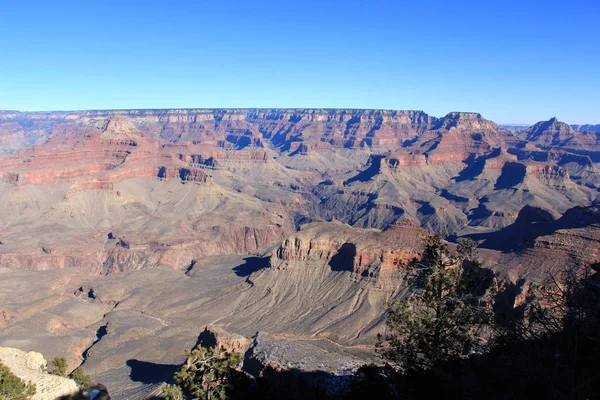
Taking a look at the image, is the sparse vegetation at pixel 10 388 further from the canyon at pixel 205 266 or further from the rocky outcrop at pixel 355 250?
the rocky outcrop at pixel 355 250

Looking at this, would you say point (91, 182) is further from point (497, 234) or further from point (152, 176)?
point (497, 234)

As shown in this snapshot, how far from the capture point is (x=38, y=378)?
98.1ft

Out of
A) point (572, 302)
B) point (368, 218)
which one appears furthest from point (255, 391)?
point (368, 218)

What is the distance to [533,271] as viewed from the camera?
62.8 metres

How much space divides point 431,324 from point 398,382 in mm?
7055

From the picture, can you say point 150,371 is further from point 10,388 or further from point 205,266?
point 205,266

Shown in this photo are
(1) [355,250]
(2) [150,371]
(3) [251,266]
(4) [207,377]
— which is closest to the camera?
(4) [207,377]

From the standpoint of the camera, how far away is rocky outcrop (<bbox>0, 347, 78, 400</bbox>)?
28.0m

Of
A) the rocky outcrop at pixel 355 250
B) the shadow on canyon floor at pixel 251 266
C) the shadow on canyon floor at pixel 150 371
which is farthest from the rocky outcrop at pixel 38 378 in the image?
the shadow on canyon floor at pixel 251 266

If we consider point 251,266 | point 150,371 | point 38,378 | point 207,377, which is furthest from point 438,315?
point 251,266

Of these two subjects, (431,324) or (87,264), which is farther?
(87,264)

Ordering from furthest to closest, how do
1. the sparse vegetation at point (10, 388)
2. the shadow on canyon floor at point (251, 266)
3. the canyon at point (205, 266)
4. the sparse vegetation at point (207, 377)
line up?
1. the shadow on canyon floor at point (251, 266)
2. the canyon at point (205, 266)
3. the sparse vegetation at point (207, 377)
4. the sparse vegetation at point (10, 388)

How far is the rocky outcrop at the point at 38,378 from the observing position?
28.0 m

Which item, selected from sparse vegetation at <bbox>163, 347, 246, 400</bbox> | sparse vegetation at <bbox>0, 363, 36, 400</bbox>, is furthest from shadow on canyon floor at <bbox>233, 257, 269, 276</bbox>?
sparse vegetation at <bbox>0, 363, 36, 400</bbox>
